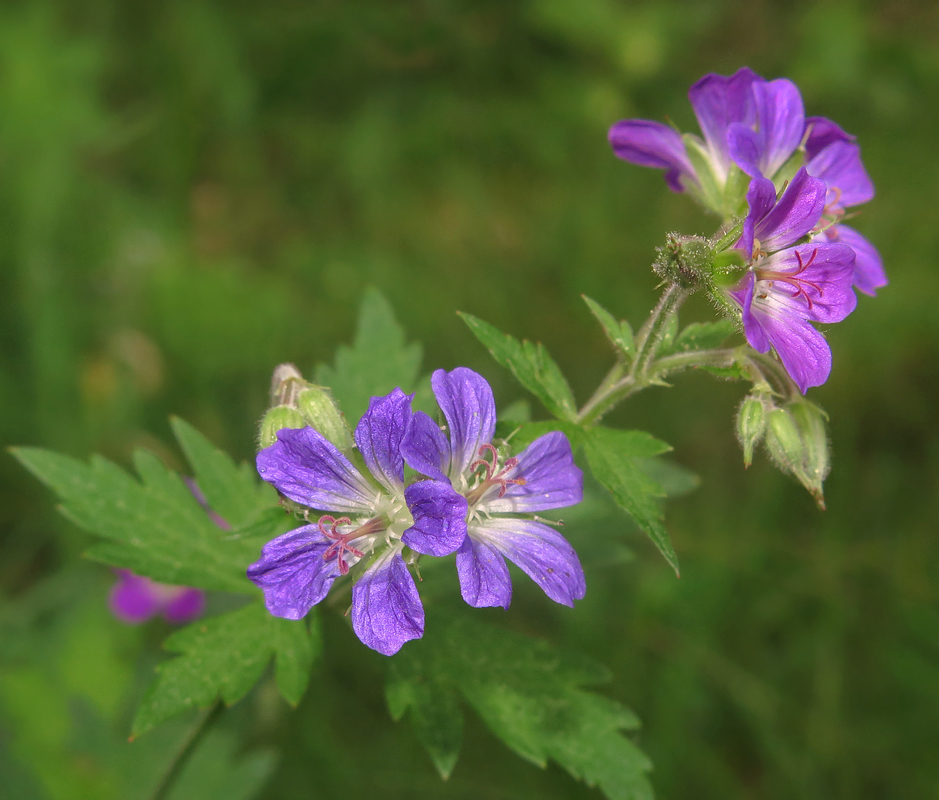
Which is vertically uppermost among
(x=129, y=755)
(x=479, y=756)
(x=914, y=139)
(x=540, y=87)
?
(x=540, y=87)

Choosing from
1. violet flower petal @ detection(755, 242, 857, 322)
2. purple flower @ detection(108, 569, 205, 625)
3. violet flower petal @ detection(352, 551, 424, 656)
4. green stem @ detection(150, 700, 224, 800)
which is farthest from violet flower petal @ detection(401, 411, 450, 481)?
purple flower @ detection(108, 569, 205, 625)

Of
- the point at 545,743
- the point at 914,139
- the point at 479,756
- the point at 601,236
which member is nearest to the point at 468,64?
the point at 601,236

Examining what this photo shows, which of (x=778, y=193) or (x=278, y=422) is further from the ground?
(x=278, y=422)

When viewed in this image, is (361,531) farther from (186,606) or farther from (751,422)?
(186,606)

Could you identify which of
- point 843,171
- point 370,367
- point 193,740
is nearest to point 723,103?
point 843,171

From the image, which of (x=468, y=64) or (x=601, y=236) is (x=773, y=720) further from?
(x=468, y=64)

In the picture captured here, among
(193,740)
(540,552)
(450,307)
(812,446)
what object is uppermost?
(540,552)

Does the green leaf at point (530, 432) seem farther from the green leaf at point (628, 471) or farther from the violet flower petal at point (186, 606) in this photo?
the violet flower petal at point (186, 606)
